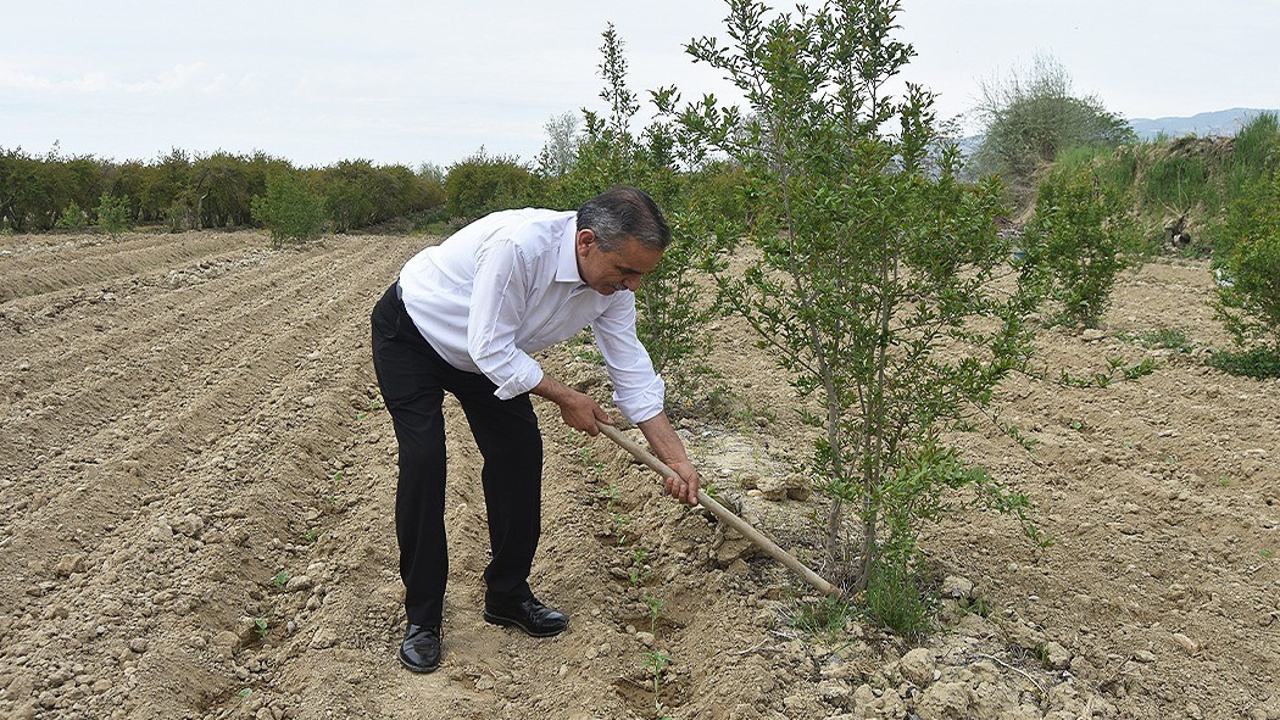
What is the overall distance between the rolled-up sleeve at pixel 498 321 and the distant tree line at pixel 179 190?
21.9 metres

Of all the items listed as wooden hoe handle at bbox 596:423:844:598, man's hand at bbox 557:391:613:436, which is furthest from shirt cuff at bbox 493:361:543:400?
wooden hoe handle at bbox 596:423:844:598

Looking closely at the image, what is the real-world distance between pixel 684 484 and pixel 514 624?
3.15 ft

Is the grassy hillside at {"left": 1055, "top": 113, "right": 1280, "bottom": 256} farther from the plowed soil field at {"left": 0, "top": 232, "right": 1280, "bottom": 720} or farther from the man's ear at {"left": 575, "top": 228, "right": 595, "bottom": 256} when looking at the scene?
the man's ear at {"left": 575, "top": 228, "right": 595, "bottom": 256}

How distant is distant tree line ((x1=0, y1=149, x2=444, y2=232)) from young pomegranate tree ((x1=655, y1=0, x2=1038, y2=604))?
21.9 metres

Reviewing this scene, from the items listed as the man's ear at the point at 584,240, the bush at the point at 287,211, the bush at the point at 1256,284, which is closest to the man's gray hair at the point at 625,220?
the man's ear at the point at 584,240

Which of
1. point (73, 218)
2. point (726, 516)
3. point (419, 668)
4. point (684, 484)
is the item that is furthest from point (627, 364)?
point (73, 218)

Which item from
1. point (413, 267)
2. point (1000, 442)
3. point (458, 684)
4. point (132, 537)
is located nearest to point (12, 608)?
point (132, 537)

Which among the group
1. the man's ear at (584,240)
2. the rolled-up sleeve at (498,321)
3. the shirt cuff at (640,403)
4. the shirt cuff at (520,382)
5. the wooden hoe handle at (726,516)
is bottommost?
the wooden hoe handle at (726,516)

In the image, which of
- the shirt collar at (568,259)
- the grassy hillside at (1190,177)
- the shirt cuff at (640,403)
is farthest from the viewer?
the grassy hillside at (1190,177)

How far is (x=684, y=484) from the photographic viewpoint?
3.28 m

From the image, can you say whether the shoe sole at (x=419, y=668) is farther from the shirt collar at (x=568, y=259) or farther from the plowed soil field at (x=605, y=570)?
the shirt collar at (x=568, y=259)

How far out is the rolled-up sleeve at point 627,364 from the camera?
344 centimetres

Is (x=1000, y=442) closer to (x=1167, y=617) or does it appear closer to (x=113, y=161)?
(x=1167, y=617)

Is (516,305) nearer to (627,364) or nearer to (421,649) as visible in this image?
(627,364)
